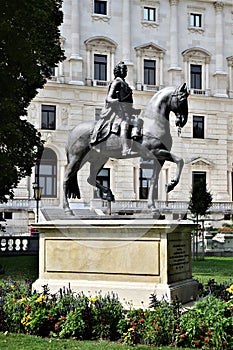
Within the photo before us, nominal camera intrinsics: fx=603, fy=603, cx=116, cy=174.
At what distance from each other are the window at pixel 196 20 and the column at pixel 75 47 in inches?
394

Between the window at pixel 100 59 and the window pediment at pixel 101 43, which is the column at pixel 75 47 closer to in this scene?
the window at pixel 100 59

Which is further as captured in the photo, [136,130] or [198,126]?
[198,126]

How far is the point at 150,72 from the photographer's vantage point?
1921 inches

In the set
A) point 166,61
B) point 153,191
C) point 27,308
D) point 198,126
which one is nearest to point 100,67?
point 166,61

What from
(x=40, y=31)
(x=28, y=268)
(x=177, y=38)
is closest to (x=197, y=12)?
(x=177, y=38)

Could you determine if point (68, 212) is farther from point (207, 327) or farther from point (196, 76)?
point (196, 76)

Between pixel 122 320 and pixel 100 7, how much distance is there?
41.1m

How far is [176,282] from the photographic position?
11125 mm

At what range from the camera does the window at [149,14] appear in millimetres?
48781

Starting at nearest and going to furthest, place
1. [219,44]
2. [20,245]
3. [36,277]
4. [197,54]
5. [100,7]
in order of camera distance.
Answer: [36,277] < [20,245] < [100,7] < [197,54] < [219,44]

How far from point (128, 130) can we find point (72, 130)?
5.04 feet

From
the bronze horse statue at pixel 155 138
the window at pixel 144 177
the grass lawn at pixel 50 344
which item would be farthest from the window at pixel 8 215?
the grass lawn at pixel 50 344

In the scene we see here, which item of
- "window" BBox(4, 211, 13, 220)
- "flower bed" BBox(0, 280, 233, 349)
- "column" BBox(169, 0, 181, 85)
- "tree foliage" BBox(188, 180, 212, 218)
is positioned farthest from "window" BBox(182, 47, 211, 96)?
"flower bed" BBox(0, 280, 233, 349)

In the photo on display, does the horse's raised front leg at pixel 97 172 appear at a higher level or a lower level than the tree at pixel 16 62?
lower
